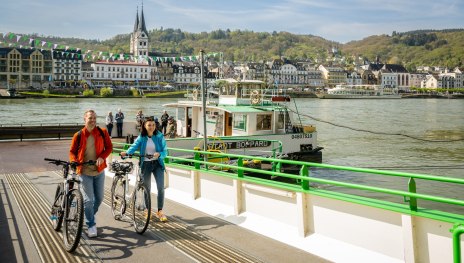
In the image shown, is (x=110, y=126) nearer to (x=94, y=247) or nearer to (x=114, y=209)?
(x=114, y=209)

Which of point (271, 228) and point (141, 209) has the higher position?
point (141, 209)

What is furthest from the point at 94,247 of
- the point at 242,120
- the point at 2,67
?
the point at 2,67

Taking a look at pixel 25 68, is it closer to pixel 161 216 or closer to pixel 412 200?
pixel 161 216

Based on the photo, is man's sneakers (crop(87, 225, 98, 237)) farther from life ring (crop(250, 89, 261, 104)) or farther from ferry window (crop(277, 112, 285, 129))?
life ring (crop(250, 89, 261, 104))

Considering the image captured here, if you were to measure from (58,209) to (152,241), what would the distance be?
1498mm

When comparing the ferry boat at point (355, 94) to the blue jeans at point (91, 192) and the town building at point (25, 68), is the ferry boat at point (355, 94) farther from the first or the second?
the blue jeans at point (91, 192)

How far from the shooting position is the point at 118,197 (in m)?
7.71

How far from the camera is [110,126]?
23.8m

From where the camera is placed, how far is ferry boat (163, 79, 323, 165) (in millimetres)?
18797

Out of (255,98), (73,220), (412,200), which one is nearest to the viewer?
(412,200)

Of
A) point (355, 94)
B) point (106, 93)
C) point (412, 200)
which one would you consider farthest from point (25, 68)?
point (412, 200)

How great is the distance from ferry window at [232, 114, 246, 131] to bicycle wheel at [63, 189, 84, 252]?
561 inches

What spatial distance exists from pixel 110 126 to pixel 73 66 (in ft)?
489

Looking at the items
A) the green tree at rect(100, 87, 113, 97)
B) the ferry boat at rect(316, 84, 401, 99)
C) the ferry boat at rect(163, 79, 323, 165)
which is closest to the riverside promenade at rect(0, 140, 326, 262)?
the ferry boat at rect(163, 79, 323, 165)
